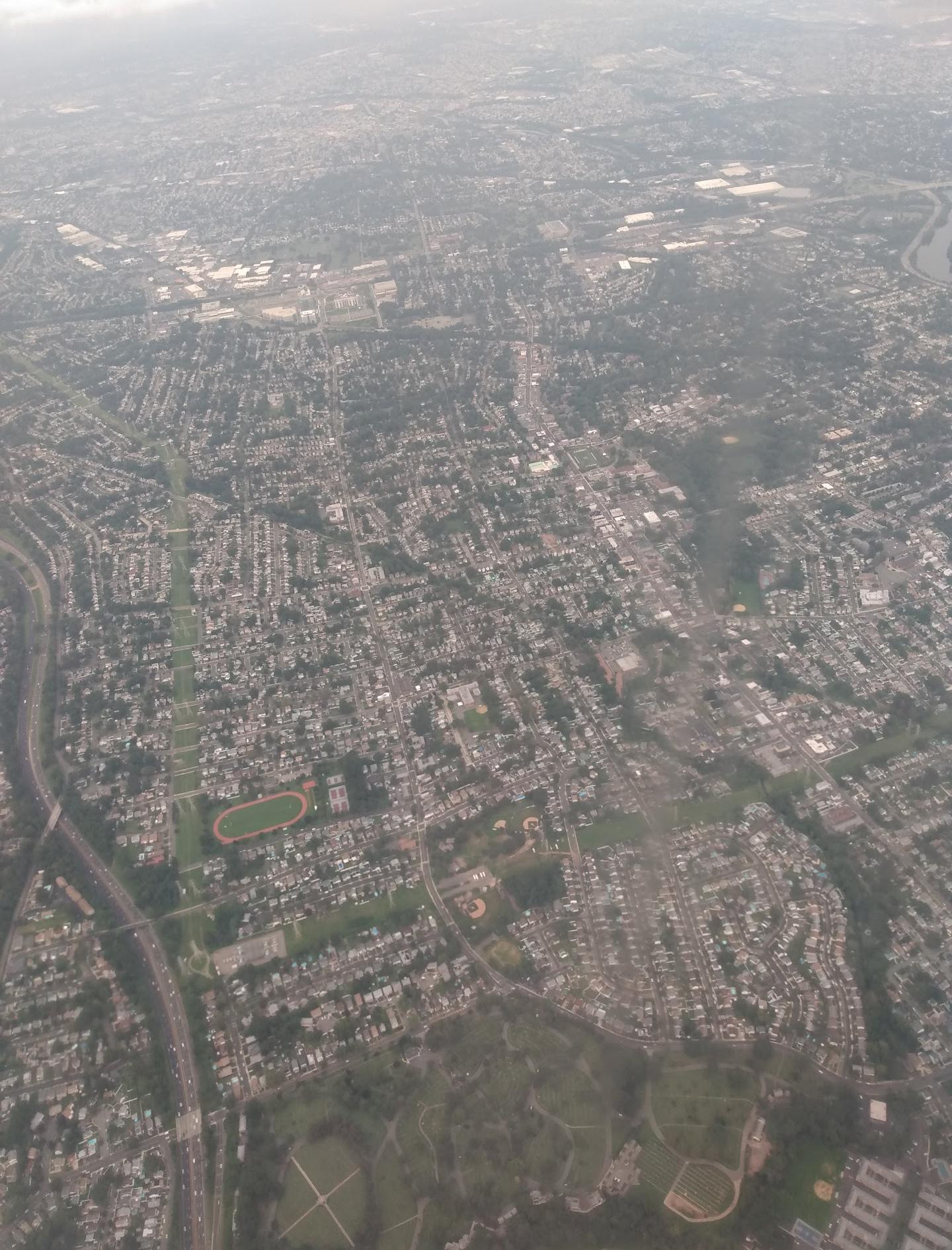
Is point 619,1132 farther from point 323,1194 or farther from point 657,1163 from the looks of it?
point 323,1194

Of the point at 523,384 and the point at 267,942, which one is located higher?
the point at 523,384

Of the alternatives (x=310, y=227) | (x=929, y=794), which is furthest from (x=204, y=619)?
(x=310, y=227)

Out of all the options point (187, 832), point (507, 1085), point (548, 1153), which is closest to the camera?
point (548, 1153)

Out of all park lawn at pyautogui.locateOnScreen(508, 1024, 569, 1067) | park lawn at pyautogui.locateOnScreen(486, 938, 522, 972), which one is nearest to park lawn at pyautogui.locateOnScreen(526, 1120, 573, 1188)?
park lawn at pyautogui.locateOnScreen(508, 1024, 569, 1067)

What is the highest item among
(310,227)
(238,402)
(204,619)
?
(310,227)

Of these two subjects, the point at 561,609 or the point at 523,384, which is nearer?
the point at 561,609

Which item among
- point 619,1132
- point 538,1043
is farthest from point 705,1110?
point 538,1043

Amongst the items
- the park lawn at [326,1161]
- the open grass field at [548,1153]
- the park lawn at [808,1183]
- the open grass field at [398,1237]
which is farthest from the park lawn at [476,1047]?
the park lawn at [808,1183]

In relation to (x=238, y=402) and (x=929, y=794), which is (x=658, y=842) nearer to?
(x=929, y=794)
